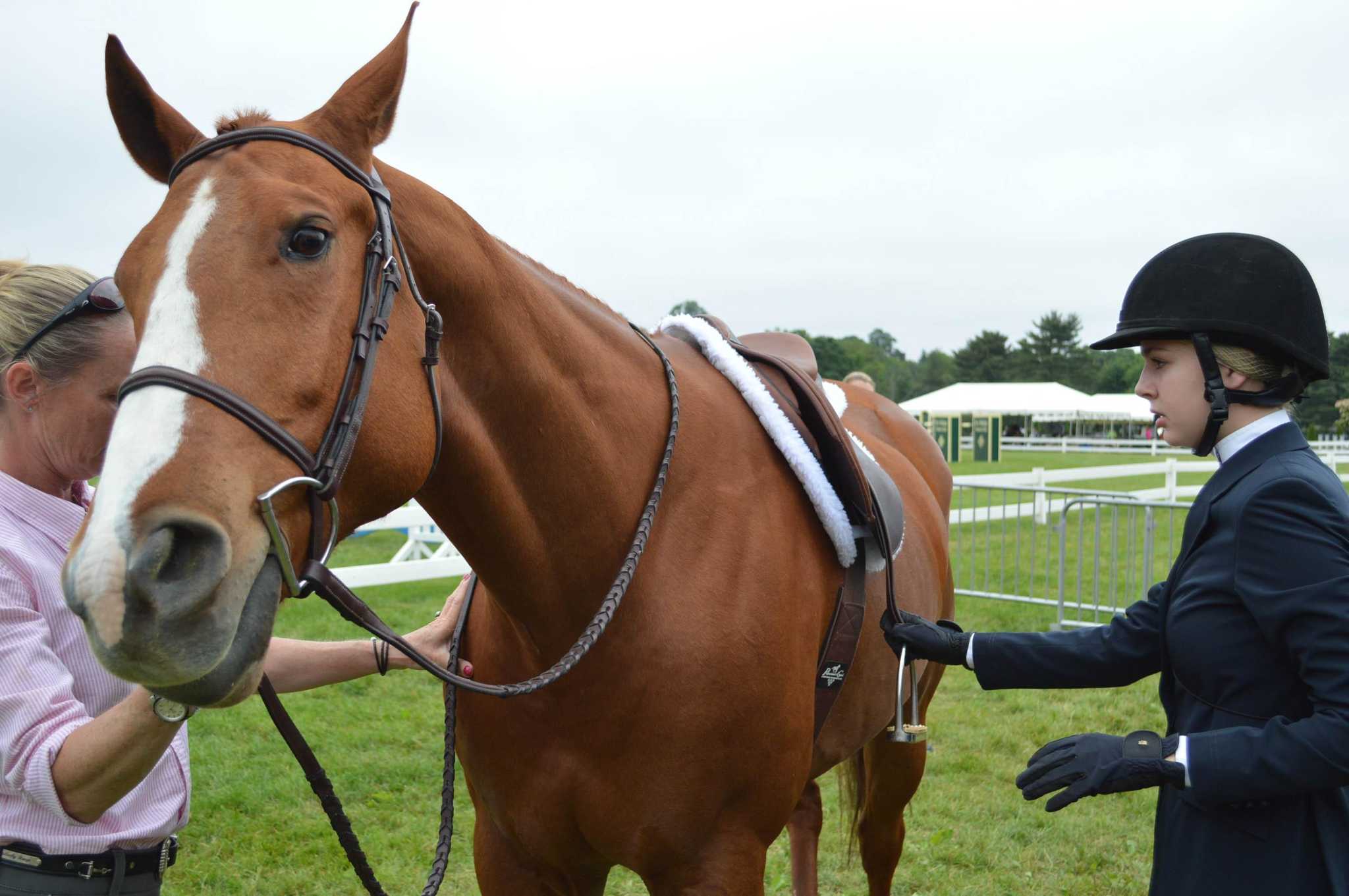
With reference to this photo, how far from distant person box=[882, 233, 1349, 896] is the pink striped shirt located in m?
1.74

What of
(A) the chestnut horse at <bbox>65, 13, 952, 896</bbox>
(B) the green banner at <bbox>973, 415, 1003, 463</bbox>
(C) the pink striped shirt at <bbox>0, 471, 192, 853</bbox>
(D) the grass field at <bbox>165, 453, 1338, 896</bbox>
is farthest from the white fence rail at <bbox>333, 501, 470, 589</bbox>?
(B) the green banner at <bbox>973, 415, 1003, 463</bbox>

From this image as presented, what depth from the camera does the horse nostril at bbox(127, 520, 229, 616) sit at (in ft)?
3.90

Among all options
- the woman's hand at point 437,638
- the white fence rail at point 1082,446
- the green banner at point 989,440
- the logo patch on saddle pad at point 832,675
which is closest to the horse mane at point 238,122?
the woman's hand at point 437,638

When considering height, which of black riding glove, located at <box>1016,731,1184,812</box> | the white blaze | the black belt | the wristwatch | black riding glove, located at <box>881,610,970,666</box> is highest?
the white blaze

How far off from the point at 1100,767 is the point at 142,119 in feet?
6.96

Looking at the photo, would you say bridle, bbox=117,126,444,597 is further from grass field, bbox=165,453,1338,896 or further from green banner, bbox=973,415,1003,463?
green banner, bbox=973,415,1003,463

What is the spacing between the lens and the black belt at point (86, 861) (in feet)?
5.78

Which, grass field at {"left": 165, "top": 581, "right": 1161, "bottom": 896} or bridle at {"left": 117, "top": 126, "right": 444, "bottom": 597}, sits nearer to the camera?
bridle at {"left": 117, "top": 126, "right": 444, "bottom": 597}

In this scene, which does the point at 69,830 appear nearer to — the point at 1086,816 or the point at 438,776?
the point at 438,776

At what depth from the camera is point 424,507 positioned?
1.92 meters

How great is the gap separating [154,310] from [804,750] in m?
1.70

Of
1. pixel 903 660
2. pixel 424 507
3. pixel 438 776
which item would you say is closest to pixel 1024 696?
pixel 438 776

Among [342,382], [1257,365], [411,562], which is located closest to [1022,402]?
[411,562]

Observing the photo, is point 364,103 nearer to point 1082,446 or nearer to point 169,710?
point 169,710
